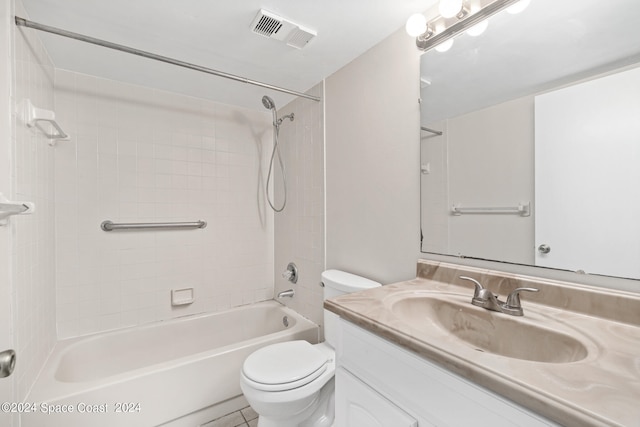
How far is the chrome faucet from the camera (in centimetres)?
82

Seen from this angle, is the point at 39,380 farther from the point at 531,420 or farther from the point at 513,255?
the point at 513,255

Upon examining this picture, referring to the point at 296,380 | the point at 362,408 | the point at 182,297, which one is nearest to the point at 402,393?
the point at 362,408

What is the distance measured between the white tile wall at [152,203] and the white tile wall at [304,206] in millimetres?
261

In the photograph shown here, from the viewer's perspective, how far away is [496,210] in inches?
40.3

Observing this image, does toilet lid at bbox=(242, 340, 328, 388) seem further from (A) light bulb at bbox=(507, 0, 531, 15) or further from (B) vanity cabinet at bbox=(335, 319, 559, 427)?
(A) light bulb at bbox=(507, 0, 531, 15)

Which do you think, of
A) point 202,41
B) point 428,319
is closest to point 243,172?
point 202,41

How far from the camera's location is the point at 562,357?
2.25 ft

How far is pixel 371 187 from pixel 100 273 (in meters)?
1.87

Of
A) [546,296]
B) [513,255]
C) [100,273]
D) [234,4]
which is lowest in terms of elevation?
[100,273]

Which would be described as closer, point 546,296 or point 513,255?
point 546,296

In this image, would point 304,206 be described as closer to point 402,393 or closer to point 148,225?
point 148,225

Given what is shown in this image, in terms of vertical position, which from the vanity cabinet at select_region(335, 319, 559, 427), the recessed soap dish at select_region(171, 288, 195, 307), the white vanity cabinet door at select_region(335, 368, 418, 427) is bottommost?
the recessed soap dish at select_region(171, 288, 195, 307)

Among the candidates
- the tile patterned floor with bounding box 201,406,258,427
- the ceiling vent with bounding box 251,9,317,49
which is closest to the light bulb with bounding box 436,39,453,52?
the ceiling vent with bounding box 251,9,317,49

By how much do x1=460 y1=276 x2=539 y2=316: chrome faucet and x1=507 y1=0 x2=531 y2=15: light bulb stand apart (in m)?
0.95
